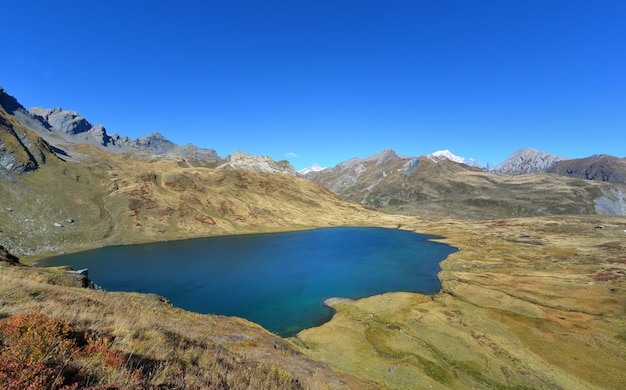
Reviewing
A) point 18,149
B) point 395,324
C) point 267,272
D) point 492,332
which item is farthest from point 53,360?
point 18,149

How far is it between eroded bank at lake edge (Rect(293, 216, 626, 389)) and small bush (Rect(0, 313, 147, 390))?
32382 millimetres

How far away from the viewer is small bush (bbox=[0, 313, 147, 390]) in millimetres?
6836

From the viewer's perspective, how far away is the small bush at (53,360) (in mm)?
6836

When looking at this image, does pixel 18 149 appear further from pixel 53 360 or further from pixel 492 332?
pixel 492 332

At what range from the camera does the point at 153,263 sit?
110625 mm

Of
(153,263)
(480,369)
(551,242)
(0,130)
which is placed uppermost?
(0,130)

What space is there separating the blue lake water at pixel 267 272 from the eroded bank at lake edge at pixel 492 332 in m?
9.32

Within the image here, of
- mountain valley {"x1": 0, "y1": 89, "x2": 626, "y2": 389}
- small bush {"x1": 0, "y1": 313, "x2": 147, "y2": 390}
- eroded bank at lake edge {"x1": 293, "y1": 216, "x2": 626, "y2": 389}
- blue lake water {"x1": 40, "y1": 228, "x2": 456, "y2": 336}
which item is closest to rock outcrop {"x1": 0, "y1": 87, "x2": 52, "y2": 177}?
mountain valley {"x1": 0, "y1": 89, "x2": 626, "y2": 389}

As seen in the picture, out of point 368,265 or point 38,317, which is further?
point 368,265

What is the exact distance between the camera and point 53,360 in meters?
8.19

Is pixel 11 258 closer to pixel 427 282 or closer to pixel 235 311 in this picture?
pixel 235 311

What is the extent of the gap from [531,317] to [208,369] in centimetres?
6717

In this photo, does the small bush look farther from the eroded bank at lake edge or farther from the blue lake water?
the blue lake water

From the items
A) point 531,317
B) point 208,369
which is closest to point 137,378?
point 208,369
